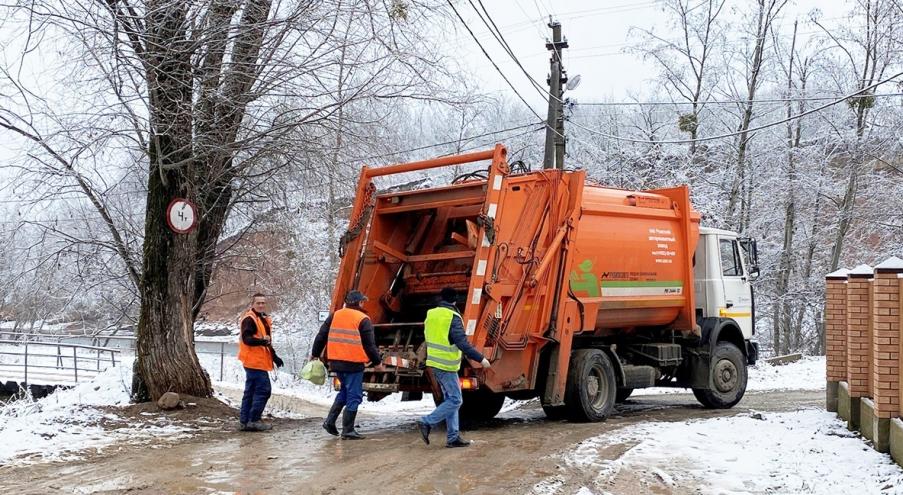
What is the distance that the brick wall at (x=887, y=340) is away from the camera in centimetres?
750

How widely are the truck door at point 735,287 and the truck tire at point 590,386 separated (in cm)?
280

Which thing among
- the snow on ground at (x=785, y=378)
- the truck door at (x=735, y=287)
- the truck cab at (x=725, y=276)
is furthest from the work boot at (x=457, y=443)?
the snow on ground at (x=785, y=378)

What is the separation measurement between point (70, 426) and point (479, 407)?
4.66 m

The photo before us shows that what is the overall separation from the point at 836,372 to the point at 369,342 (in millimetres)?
5568

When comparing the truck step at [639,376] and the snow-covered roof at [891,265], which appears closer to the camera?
the snow-covered roof at [891,265]

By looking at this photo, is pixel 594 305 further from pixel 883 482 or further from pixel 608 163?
pixel 608 163

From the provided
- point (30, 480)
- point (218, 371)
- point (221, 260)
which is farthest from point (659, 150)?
point (30, 480)

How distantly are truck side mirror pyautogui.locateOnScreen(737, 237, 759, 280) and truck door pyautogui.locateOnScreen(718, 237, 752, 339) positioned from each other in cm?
11

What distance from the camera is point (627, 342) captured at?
12.1m

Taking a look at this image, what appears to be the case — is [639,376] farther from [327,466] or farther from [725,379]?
[327,466]

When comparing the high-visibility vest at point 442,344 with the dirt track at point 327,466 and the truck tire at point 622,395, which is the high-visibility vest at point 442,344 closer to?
the dirt track at point 327,466

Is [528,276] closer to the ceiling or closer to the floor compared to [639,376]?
closer to the ceiling

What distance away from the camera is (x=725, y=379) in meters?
12.9

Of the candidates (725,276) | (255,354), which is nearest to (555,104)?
(725,276)
